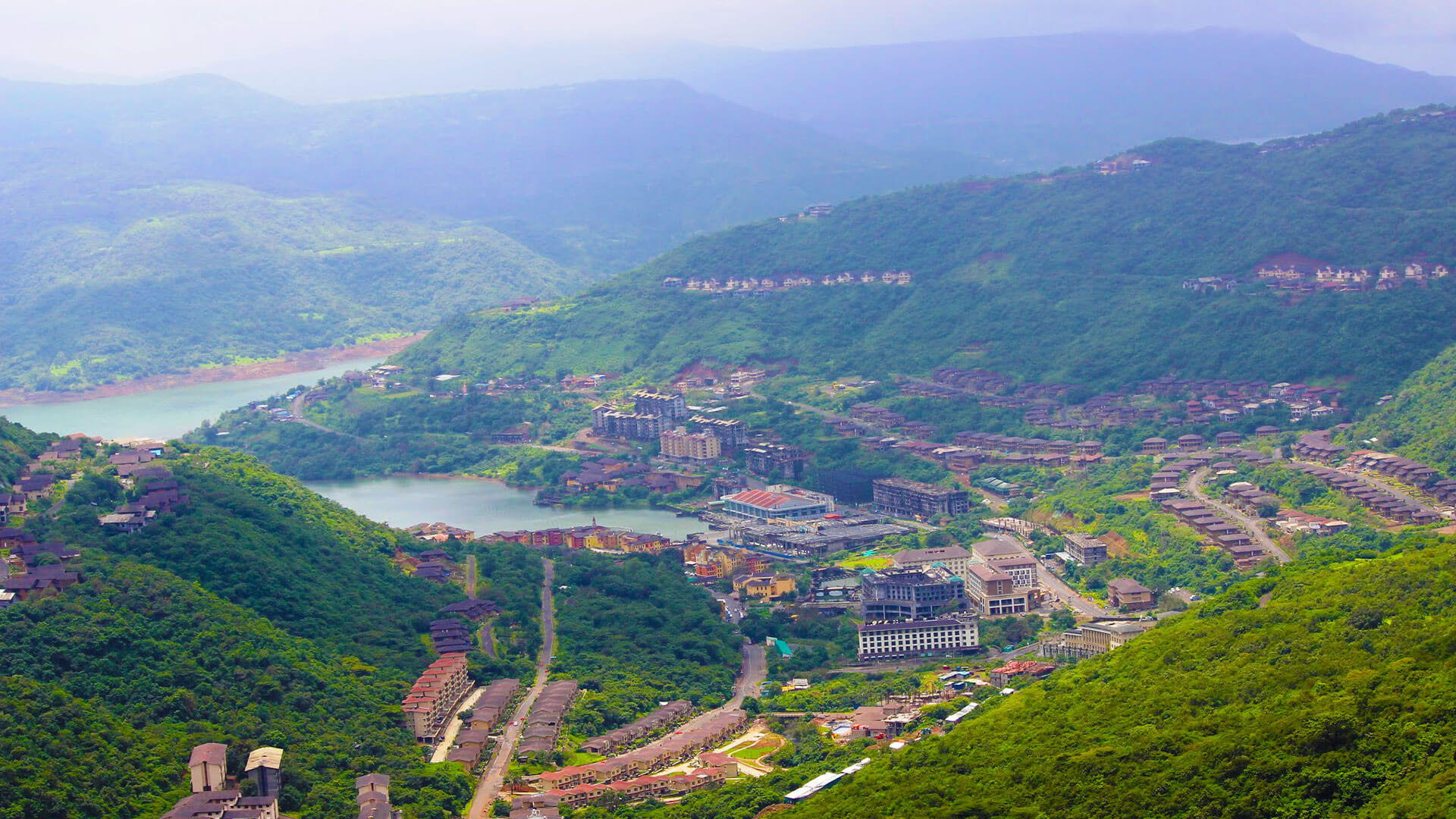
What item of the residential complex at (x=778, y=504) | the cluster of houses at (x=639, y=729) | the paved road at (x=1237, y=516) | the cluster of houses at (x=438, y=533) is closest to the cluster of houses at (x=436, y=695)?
the cluster of houses at (x=639, y=729)

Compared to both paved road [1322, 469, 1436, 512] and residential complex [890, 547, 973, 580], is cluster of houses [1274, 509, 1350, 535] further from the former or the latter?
residential complex [890, 547, 973, 580]

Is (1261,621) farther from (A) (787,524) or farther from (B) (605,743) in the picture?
(A) (787,524)

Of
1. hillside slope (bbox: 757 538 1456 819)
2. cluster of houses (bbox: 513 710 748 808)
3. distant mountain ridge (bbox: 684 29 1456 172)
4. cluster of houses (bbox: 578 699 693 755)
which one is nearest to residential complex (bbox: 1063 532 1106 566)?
hillside slope (bbox: 757 538 1456 819)

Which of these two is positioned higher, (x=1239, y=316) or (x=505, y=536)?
(x=1239, y=316)

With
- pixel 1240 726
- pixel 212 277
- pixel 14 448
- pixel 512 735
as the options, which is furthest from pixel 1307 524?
pixel 212 277

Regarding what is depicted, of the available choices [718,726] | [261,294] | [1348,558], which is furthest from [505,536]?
[261,294]

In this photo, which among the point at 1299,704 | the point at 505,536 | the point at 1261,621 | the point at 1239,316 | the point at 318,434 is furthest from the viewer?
the point at 318,434

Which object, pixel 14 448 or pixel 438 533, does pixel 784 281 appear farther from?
pixel 14 448

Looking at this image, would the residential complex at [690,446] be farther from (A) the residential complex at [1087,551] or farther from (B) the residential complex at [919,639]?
(B) the residential complex at [919,639]
